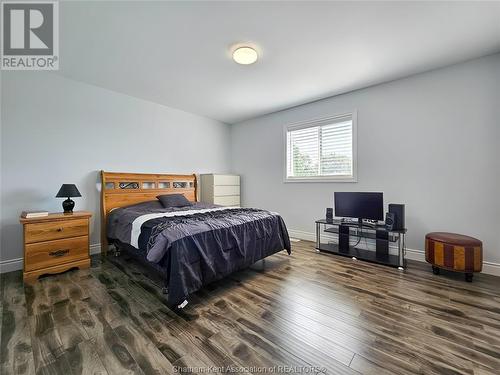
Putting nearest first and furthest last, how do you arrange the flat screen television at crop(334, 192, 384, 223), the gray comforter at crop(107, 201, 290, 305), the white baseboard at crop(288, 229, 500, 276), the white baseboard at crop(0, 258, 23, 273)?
the gray comforter at crop(107, 201, 290, 305) → the white baseboard at crop(288, 229, 500, 276) → the white baseboard at crop(0, 258, 23, 273) → the flat screen television at crop(334, 192, 384, 223)

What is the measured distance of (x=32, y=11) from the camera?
1972mm

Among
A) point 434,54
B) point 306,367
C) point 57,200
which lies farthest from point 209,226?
point 434,54

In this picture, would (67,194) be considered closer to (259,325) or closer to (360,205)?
(259,325)

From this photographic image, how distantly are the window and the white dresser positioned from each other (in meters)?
1.33

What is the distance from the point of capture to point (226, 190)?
190 inches

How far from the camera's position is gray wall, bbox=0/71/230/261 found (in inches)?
105

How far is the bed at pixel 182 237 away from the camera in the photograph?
6.08 feet

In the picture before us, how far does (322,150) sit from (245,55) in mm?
2226

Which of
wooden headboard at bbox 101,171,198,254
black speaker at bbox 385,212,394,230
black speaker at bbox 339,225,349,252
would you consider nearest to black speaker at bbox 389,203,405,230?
black speaker at bbox 385,212,394,230

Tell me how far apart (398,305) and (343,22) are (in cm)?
267

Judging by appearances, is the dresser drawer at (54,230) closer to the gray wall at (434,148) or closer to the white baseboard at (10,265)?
the white baseboard at (10,265)

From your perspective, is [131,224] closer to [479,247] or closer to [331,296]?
[331,296]

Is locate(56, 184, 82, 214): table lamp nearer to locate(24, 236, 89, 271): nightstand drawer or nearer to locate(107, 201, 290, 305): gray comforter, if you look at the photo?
locate(24, 236, 89, 271): nightstand drawer

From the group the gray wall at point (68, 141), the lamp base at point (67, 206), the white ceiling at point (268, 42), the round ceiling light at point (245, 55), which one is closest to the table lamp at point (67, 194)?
the lamp base at point (67, 206)
